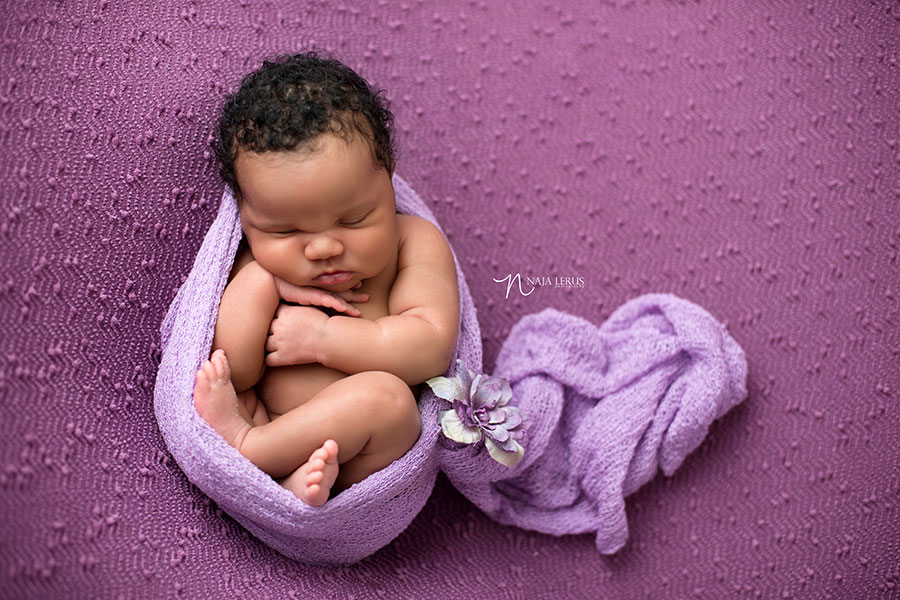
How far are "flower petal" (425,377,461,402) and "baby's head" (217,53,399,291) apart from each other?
0.61 ft

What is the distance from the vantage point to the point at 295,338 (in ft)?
3.88

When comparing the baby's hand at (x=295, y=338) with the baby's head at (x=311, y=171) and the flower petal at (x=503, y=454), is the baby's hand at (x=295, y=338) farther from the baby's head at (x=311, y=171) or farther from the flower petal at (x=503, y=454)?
the flower petal at (x=503, y=454)

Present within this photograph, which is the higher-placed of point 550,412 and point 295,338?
point 295,338

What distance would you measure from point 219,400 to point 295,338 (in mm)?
138

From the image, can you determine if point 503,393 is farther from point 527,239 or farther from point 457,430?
point 527,239

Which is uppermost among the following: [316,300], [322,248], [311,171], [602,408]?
[311,171]

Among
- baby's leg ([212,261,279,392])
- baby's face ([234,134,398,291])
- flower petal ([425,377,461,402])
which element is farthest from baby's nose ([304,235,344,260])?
flower petal ([425,377,461,402])

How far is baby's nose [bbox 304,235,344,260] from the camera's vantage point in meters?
1.13

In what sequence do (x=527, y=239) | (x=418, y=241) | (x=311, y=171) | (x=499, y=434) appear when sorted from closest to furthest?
(x=311, y=171) → (x=499, y=434) → (x=418, y=241) → (x=527, y=239)

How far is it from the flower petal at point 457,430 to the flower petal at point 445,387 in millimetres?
27

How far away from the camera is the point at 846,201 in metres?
1.47

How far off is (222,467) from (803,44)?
127 cm

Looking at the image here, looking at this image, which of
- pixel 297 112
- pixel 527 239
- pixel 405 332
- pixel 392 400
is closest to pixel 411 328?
pixel 405 332

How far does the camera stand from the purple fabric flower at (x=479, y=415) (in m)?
1.18
